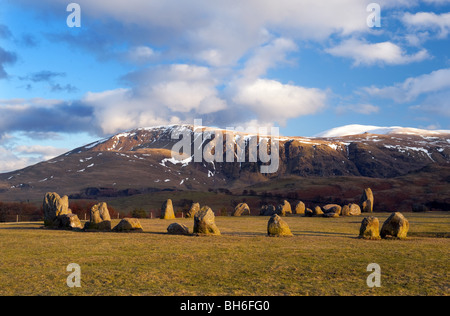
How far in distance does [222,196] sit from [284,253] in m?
110

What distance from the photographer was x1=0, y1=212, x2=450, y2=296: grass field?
12.0 m

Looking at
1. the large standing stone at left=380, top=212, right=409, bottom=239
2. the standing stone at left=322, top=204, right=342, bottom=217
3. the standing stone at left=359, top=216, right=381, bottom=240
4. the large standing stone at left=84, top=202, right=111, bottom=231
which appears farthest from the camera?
the standing stone at left=322, top=204, right=342, bottom=217

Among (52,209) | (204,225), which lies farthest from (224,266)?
(52,209)

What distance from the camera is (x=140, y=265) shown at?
629 inches

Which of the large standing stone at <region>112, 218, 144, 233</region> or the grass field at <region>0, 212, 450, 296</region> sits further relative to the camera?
the large standing stone at <region>112, 218, 144, 233</region>

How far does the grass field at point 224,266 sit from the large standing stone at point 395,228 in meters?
1.38

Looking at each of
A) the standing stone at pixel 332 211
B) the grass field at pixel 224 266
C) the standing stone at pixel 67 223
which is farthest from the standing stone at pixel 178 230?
the standing stone at pixel 332 211

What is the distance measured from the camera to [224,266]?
1565 centimetres

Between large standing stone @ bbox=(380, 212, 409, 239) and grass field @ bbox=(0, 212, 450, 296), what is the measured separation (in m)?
1.38

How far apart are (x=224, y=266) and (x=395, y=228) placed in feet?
49.8

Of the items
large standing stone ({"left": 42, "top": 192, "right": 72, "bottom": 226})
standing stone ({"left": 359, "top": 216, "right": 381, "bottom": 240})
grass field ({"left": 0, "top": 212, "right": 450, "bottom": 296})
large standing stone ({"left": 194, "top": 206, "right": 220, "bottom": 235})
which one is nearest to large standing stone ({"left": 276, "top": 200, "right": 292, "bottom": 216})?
large standing stone ({"left": 194, "top": 206, "right": 220, "bottom": 235})

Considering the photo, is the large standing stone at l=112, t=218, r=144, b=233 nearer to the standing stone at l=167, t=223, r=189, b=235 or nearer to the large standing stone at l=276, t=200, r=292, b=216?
the standing stone at l=167, t=223, r=189, b=235
